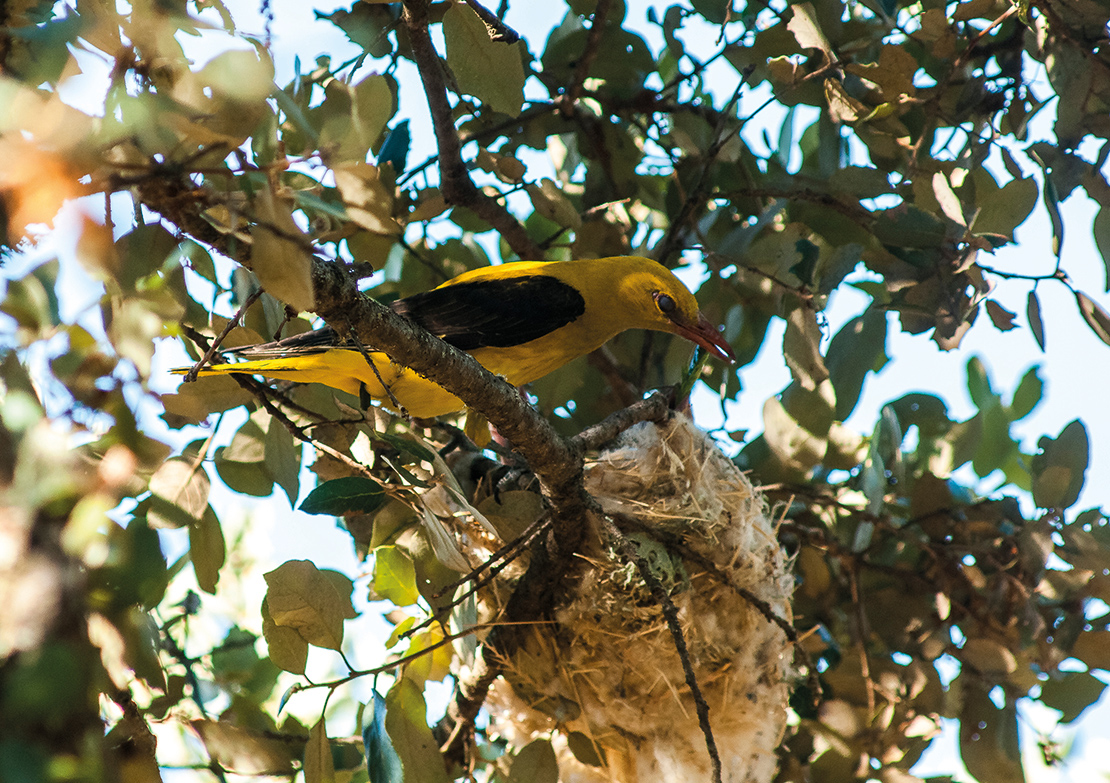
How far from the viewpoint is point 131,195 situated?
844mm

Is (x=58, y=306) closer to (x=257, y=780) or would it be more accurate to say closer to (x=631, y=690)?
(x=631, y=690)

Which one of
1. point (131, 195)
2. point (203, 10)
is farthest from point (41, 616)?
point (203, 10)

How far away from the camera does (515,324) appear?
2613mm

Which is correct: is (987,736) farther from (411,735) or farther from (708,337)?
(411,735)

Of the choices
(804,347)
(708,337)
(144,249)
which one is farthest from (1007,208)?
(144,249)

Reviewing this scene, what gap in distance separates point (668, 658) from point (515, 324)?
1074 millimetres

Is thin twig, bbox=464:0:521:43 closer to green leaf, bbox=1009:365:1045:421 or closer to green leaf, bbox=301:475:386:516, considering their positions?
green leaf, bbox=301:475:386:516

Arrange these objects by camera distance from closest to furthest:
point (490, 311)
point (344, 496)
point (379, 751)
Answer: point (379, 751) → point (344, 496) → point (490, 311)

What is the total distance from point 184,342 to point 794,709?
211 centimetres

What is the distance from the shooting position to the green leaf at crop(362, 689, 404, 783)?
4.72ft

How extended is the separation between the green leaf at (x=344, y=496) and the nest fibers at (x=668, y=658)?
60 cm

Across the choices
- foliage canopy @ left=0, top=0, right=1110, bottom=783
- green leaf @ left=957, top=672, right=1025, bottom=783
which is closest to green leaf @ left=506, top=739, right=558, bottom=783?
foliage canopy @ left=0, top=0, right=1110, bottom=783

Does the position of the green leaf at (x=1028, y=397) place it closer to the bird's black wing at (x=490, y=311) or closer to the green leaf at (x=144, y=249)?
the bird's black wing at (x=490, y=311)

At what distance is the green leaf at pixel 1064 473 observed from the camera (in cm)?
255
